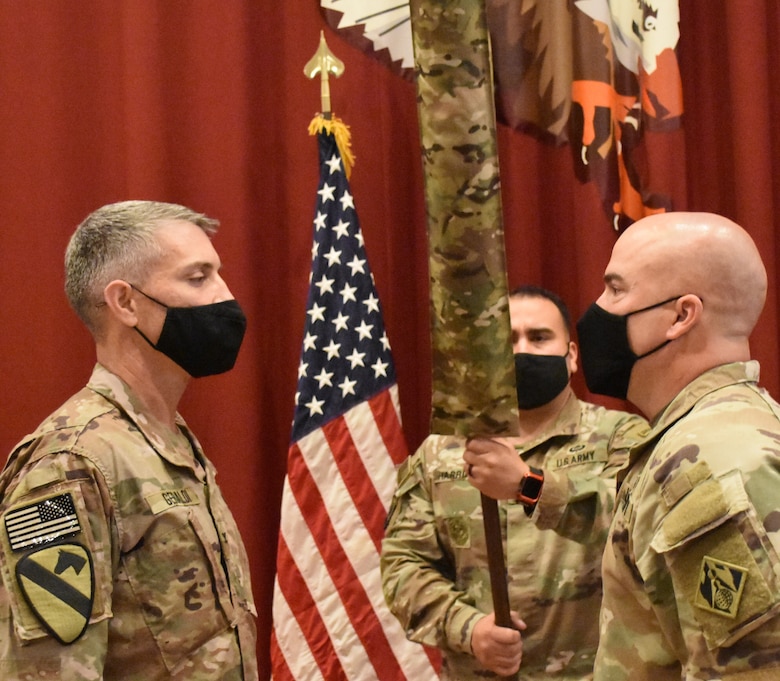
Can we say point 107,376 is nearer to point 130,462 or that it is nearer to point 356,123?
point 130,462

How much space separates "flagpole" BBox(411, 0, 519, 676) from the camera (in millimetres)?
1488

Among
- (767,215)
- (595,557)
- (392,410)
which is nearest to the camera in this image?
(595,557)

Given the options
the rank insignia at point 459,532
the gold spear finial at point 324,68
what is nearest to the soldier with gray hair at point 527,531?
the rank insignia at point 459,532

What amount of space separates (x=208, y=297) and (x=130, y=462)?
42 centimetres

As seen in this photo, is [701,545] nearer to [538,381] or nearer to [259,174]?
[538,381]

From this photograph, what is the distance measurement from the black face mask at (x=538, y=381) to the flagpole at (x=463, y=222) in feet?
2.20

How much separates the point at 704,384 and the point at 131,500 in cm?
101

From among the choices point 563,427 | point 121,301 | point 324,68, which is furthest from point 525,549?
point 324,68

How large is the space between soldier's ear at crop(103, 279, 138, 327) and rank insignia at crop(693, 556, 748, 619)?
3.84 ft

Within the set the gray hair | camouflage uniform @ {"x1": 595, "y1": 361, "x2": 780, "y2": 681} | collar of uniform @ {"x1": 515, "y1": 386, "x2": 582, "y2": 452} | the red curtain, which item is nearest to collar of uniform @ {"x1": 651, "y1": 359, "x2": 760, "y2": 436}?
camouflage uniform @ {"x1": 595, "y1": 361, "x2": 780, "y2": 681}

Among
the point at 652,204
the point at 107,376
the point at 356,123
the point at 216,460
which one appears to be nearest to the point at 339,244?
the point at 356,123

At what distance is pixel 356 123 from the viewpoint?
3.34 metres

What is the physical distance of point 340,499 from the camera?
9.61 feet

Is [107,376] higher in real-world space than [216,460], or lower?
higher
